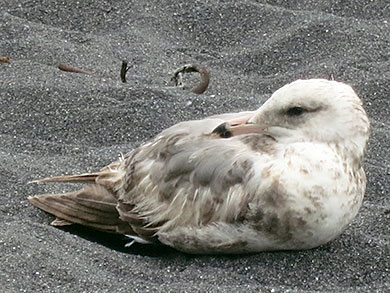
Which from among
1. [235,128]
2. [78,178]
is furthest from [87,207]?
[235,128]

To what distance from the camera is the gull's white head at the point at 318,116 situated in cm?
369

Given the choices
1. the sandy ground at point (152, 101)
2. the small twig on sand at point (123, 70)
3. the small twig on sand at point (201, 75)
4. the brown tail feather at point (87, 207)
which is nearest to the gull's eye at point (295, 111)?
the sandy ground at point (152, 101)

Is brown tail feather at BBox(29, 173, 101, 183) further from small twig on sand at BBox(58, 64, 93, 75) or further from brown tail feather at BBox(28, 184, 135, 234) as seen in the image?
small twig on sand at BBox(58, 64, 93, 75)

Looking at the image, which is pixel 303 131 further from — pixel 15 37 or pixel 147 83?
pixel 15 37

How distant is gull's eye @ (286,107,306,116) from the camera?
3705 mm

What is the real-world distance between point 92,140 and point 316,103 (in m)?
1.32

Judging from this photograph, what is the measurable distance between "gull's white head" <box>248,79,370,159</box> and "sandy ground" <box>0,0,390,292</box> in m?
0.39

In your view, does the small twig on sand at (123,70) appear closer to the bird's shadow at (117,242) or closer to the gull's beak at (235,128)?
the bird's shadow at (117,242)

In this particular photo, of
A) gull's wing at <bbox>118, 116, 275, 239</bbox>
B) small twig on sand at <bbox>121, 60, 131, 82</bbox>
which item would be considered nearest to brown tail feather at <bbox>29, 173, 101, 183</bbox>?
gull's wing at <bbox>118, 116, 275, 239</bbox>

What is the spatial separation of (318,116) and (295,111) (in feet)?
0.26

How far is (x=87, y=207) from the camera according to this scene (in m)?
4.04

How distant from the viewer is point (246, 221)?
3.59m

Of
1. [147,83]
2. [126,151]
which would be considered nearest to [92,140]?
[126,151]

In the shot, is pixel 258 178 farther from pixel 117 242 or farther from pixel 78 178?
pixel 78 178
